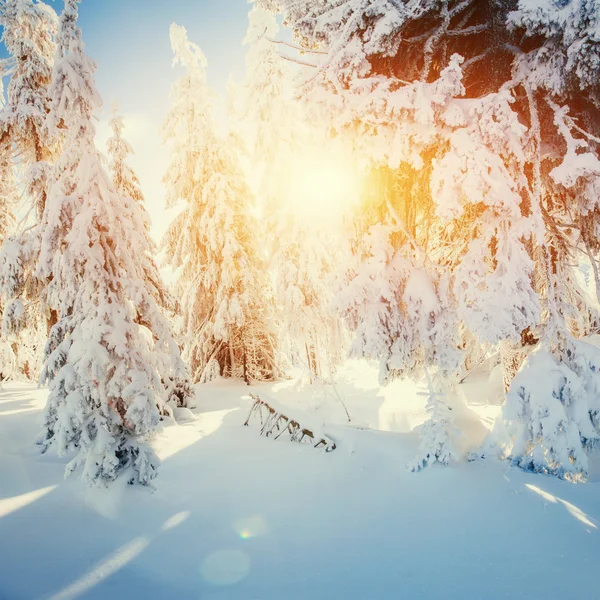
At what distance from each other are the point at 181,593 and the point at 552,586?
4178 mm

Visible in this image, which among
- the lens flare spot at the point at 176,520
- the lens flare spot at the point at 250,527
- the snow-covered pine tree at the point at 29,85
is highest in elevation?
the snow-covered pine tree at the point at 29,85

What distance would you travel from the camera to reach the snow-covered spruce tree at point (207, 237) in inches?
568

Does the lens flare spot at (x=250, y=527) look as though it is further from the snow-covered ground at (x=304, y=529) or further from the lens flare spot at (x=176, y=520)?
the lens flare spot at (x=176, y=520)

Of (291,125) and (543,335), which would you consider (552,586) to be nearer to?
(543,335)

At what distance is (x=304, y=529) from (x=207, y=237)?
11812 mm

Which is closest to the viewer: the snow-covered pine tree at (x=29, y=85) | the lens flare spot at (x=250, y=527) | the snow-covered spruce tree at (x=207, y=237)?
the lens flare spot at (x=250, y=527)

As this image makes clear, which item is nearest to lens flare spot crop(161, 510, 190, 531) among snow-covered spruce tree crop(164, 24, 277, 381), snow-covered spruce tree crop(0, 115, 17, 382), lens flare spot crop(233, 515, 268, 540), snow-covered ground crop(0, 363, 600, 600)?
snow-covered ground crop(0, 363, 600, 600)

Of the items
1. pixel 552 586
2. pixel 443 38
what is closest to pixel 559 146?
pixel 443 38

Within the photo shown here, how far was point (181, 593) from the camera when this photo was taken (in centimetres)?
429

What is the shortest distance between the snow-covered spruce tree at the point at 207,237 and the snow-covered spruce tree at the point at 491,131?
8.43 metres

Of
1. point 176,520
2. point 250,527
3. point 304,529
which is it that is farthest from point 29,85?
point 304,529

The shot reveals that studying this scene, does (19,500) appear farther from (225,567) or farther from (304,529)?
(304,529)

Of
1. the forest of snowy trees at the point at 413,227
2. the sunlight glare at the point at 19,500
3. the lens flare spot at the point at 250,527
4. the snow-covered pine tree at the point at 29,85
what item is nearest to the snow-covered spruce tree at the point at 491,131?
the forest of snowy trees at the point at 413,227

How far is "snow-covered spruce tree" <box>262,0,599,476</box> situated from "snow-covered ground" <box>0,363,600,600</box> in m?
1.38
